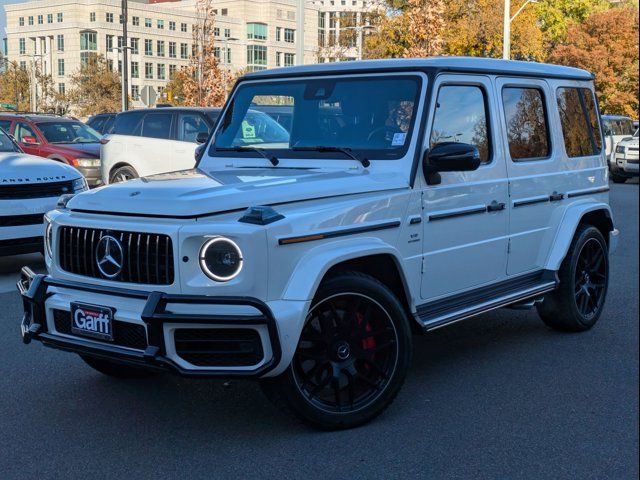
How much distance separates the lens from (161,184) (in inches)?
183

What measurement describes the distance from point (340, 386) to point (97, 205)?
1.55 meters

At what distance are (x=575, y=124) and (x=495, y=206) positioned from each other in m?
1.54

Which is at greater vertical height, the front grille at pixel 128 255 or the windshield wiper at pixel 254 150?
the windshield wiper at pixel 254 150

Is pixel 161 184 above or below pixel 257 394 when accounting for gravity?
above

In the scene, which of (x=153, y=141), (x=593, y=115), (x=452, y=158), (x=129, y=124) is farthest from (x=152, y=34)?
(x=452, y=158)

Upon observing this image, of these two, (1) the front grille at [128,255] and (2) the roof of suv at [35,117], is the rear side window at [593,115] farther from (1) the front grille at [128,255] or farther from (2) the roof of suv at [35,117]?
(2) the roof of suv at [35,117]

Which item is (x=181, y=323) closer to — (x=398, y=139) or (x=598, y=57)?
(x=398, y=139)

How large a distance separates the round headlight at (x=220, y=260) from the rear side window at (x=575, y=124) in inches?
131

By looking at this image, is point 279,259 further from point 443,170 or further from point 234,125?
point 234,125

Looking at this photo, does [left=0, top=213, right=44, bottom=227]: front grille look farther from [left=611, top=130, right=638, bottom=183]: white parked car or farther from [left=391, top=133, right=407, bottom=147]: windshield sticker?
[left=611, top=130, right=638, bottom=183]: white parked car

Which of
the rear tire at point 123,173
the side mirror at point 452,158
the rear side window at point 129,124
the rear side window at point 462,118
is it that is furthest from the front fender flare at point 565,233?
the rear side window at point 129,124

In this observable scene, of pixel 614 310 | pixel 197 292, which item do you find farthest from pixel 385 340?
pixel 614 310

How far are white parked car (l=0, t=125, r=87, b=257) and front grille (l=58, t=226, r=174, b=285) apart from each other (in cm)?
447

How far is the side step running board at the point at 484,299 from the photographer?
498 cm
